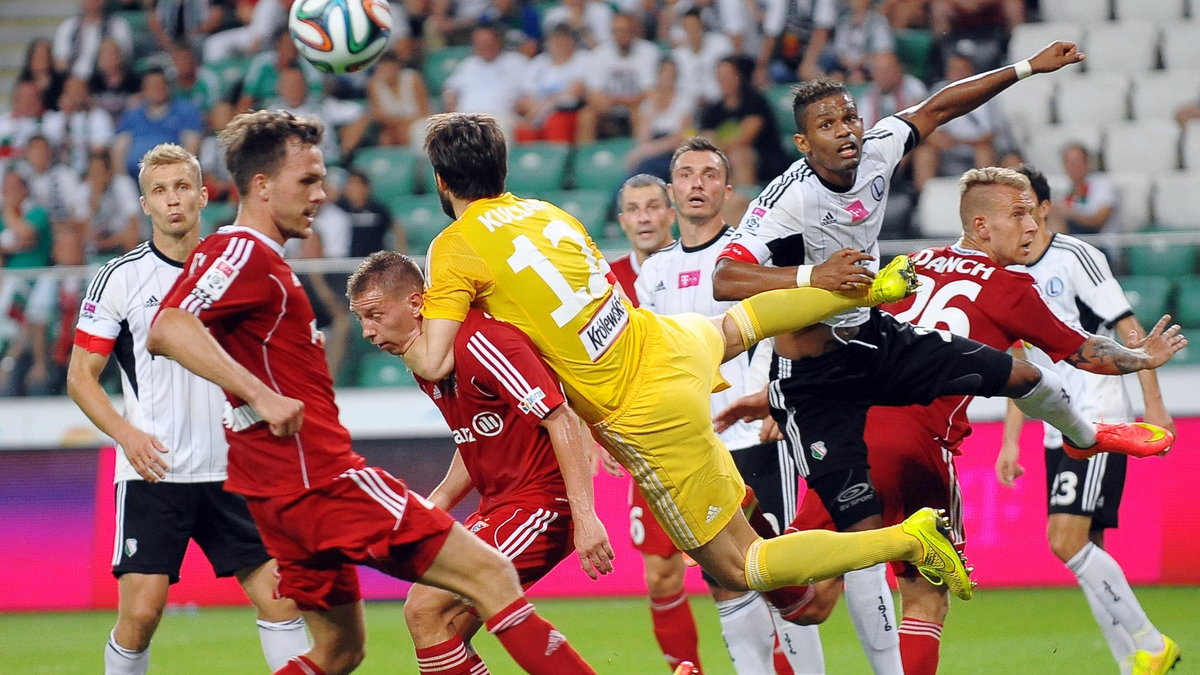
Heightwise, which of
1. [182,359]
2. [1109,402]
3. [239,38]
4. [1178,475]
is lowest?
[1178,475]

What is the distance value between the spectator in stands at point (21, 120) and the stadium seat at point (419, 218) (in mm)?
4255

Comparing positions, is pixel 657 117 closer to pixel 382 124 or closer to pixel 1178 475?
pixel 382 124

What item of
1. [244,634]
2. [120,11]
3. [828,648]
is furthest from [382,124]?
[828,648]

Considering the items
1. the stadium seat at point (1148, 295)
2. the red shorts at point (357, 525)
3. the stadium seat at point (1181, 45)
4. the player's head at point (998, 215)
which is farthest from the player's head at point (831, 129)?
the stadium seat at point (1181, 45)

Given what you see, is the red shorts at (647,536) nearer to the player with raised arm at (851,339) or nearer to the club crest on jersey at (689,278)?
the club crest on jersey at (689,278)

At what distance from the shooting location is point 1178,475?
10.3 m

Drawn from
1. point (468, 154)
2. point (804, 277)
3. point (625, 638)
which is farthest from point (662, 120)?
point (468, 154)

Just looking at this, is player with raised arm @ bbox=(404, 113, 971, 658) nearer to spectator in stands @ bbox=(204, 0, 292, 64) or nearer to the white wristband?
the white wristband

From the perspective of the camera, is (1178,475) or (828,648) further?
(1178,475)

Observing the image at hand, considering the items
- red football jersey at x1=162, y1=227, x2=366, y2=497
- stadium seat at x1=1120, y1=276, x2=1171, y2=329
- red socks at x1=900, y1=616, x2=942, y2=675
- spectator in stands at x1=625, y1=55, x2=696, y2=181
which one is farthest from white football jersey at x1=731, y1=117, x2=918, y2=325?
spectator in stands at x1=625, y1=55, x2=696, y2=181

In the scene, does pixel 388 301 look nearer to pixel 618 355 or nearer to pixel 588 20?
pixel 618 355

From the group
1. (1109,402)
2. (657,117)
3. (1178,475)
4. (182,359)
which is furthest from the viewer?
(657,117)

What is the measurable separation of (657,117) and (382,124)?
2.90m

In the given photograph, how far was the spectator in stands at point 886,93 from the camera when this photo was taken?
13.1m
